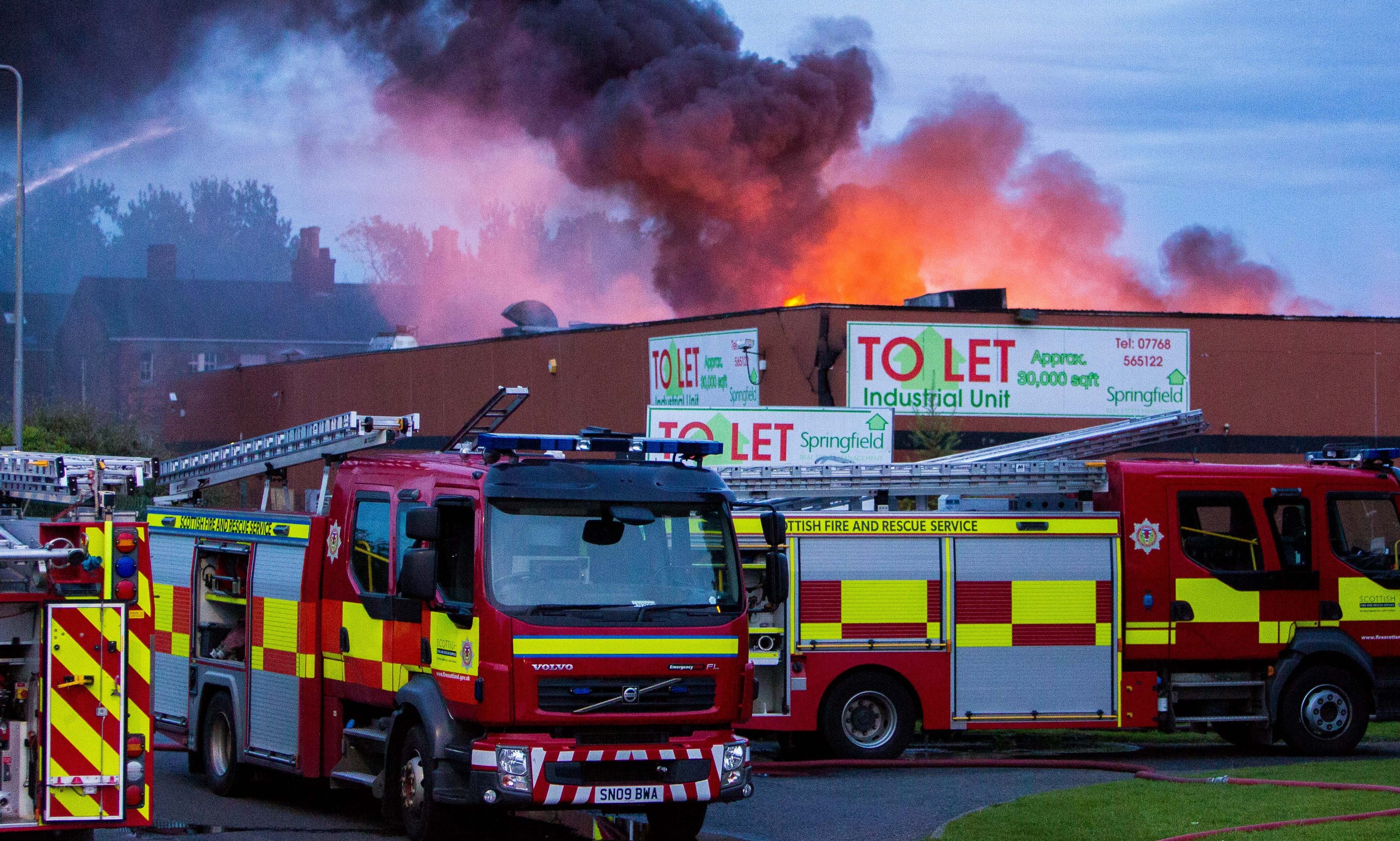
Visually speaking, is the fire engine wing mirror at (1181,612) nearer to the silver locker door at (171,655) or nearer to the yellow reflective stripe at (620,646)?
the yellow reflective stripe at (620,646)

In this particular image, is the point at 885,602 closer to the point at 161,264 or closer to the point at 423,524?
the point at 423,524

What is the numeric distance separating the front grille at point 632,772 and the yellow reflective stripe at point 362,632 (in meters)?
1.79

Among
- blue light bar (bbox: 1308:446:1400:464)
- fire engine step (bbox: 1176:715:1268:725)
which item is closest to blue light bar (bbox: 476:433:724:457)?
fire engine step (bbox: 1176:715:1268:725)

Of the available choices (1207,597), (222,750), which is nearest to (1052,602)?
(1207,597)

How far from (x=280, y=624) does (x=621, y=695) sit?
351 centimetres

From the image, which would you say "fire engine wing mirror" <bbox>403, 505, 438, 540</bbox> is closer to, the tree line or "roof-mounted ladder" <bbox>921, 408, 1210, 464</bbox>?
"roof-mounted ladder" <bbox>921, 408, 1210, 464</bbox>

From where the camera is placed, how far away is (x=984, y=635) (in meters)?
13.4

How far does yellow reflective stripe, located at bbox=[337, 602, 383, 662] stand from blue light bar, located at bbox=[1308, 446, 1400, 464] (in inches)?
339

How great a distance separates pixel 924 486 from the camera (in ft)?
44.8

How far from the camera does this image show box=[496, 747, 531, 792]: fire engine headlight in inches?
332

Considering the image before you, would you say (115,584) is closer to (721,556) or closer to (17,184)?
(721,556)

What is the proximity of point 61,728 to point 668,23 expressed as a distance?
120 feet

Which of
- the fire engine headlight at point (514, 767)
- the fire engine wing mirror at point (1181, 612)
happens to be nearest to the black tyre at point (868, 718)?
the fire engine wing mirror at point (1181, 612)

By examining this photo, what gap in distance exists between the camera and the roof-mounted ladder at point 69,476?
8.00 metres
